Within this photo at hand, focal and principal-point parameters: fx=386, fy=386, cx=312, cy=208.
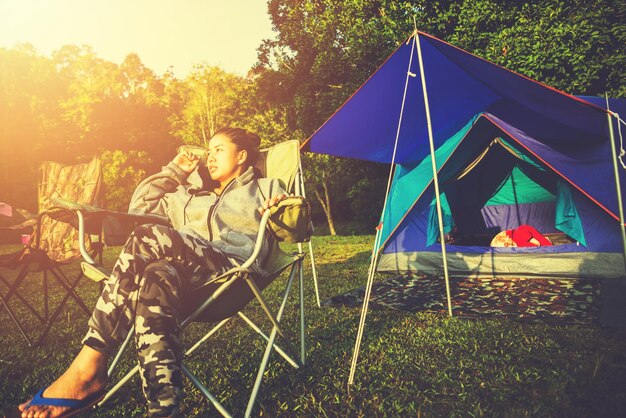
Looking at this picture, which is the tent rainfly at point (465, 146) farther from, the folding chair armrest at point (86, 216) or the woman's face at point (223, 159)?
the folding chair armrest at point (86, 216)

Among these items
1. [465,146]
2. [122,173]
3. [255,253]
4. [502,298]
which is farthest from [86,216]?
[122,173]

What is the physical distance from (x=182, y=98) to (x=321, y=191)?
1161 cm

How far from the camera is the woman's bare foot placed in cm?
124

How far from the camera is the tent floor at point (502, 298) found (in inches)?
99.4

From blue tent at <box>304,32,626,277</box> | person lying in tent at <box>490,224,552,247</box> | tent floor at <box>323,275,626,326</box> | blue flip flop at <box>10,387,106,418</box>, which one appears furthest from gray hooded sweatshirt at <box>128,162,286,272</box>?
person lying in tent at <box>490,224,552,247</box>

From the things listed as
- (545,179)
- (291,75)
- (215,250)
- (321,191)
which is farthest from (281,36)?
(215,250)

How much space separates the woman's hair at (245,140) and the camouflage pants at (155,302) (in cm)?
78

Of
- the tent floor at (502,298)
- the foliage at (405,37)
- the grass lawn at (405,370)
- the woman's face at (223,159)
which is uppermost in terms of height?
the foliage at (405,37)

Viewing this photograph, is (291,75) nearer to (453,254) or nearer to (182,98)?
(453,254)

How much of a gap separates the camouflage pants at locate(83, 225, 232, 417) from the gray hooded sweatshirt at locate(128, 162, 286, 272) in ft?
0.74

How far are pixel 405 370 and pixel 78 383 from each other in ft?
4.41

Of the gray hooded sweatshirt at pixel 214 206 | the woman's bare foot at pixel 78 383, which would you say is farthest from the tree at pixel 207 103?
the woman's bare foot at pixel 78 383

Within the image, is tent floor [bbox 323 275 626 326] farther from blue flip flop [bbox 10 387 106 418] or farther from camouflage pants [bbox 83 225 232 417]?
blue flip flop [bbox 10 387 106 418]

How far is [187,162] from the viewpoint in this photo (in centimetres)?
221
